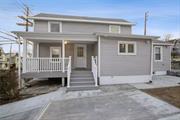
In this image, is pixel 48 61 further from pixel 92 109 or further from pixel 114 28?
pixel 114 28

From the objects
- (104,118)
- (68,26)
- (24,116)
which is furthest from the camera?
(68,26)

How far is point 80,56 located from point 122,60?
396 cm

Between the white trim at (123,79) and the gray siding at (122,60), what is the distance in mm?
220

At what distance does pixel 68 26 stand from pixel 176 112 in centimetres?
1160

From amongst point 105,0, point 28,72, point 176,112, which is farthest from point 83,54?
point 176,112

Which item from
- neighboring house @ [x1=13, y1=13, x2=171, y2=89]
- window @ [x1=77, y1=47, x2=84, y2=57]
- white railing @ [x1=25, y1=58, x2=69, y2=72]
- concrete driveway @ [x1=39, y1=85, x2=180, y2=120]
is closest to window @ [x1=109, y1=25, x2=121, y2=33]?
neighboring house @ [x1=13, y1=13, x2=171, y2=89]

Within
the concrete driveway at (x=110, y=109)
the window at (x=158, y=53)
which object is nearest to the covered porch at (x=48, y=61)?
the concrete driveway at (x=110, y=109)

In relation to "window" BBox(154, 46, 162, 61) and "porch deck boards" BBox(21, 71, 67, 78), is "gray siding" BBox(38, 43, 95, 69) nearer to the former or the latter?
"porch deck boards" BBox(21, 71, 67, 78)

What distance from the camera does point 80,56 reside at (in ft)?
46.1

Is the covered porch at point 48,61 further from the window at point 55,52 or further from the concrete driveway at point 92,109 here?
the concrete driveway at point 92,109

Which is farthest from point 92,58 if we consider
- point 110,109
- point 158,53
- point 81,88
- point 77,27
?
point 158,53

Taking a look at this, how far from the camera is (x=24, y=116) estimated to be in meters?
5.97

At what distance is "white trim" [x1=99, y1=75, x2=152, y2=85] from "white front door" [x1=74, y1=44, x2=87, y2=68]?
3345mm

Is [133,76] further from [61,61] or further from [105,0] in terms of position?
[105,0]
